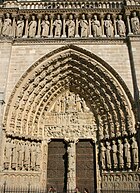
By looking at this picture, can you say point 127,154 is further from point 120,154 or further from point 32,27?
point 32,27

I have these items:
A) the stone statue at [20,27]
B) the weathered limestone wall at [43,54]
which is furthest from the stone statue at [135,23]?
the stone statue at [20,27]

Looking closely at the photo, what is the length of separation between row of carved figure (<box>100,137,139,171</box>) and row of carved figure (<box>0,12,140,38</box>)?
158 inches

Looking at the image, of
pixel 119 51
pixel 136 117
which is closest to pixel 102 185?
pixel 136 117

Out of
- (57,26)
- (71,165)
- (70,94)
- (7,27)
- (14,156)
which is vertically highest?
(57,26)

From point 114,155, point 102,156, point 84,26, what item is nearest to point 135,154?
point 114,155

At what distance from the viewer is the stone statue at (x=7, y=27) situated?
30.4 feet

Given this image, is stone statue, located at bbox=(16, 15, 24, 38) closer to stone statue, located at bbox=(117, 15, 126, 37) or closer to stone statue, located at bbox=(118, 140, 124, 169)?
stone statue, located at bbox=(117, 15, 126, 37)

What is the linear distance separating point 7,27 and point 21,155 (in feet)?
15.7

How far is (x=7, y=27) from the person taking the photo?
9383 millimetres

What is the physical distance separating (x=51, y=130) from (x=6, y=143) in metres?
1.87

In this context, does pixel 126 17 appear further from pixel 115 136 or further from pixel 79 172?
pixel 79 172

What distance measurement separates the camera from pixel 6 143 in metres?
7.72

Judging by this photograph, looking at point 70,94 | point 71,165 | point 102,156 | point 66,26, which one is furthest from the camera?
point 70,94

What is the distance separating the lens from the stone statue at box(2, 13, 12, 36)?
9258 mm
